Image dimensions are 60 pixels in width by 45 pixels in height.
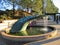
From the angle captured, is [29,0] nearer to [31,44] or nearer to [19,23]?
[19,23]

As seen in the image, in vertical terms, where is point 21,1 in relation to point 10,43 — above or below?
above

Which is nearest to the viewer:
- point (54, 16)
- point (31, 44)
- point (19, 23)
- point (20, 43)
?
point (31, 44)

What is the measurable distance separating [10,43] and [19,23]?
335 cm

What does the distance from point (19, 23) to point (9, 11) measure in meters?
20.1

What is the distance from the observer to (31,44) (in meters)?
8.66

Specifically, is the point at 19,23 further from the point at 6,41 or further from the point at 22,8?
the point at 22,8

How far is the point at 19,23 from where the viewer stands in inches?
506

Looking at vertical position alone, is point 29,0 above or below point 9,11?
above

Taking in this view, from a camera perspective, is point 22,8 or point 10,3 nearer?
point 10,3

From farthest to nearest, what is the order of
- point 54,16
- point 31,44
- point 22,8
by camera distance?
1. point 22,8
2. point 54,16
3. point 31,44

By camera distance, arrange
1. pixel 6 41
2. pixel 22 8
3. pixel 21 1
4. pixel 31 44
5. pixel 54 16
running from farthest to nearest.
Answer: pixel 22 8 → pixel 21 1 → pixel 54 16 → pixel 6 41 → pixel 31 44

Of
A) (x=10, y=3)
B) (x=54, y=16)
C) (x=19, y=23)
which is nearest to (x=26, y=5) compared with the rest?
(x=10, y=3)

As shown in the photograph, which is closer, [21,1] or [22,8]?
[21,1]

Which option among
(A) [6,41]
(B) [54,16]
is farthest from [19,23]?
(B) [54,16]
